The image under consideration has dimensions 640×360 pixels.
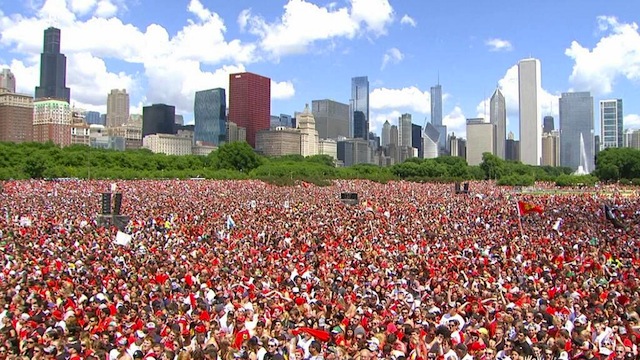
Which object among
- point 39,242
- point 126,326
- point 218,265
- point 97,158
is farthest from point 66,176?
point 126,326

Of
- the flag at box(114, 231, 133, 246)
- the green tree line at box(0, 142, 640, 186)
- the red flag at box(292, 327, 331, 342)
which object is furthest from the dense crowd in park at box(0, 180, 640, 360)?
the green tree line at box(0, 142, 640, 186)

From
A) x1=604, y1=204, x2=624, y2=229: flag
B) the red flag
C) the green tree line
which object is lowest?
the red flag

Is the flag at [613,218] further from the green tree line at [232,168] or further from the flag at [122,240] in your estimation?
the green tree line at [232,168]

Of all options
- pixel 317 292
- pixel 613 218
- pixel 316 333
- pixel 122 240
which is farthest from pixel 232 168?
pixel 316 333

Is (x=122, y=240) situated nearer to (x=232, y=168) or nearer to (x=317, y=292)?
(x=317, y=292)

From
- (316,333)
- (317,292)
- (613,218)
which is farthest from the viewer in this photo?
(613,218)

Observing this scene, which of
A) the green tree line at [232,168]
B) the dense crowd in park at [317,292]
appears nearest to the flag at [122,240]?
the dense crowd in park at [317,292]

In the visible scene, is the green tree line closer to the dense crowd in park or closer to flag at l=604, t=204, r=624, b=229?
flag at l=604, t=204, r=624, b=229
